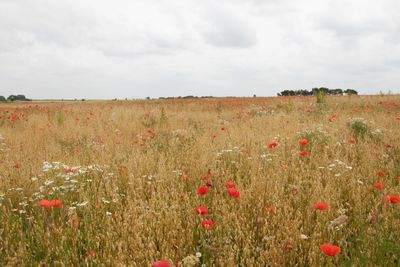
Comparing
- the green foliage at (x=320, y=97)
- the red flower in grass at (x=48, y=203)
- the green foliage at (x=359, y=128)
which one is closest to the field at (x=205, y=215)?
the red flower in grass at (x=48, y=203)

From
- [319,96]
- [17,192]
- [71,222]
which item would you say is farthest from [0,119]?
[319,96]

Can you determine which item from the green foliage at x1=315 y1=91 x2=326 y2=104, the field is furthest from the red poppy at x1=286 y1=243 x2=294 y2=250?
the green foliage at x1=315 y1=91 x2=326 y2=104

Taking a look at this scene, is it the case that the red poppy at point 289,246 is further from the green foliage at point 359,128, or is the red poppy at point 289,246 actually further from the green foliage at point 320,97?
the green foliage at point 320,97

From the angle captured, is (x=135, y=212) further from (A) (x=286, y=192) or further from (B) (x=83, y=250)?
(A) (x=286, y=192)

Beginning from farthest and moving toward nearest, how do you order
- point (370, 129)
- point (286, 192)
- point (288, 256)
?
point (370, 129) < point (286, 192) < point (288, 256)

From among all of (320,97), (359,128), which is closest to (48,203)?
(359,128)

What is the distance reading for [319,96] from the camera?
1313 centimetres

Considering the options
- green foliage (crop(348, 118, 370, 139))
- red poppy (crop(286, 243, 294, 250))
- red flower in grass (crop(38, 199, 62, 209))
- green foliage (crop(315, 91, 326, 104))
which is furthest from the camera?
green foliage (crop(315, 91, 326, 104))

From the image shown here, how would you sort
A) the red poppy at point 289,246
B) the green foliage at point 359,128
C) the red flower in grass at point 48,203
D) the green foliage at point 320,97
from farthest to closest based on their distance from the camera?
1. the green foliage at point 320,97
2. the green foliage at point 359,128
3. the red flower in grass at point 48,203
4. the red poppy at point 289,246

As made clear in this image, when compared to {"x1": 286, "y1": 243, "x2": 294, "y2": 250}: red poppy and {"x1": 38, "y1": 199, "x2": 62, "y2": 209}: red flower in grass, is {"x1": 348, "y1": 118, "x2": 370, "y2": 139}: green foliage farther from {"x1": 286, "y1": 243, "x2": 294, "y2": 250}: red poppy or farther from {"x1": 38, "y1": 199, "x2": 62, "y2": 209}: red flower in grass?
{"x1": 38, "y1": 199, "x2": 62, "y2": 209}: red flower in grass

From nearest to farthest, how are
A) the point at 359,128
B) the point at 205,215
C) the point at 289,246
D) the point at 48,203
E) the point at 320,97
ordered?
the point at 289,246 → the point at 48,203 → the point at 205,215 → the point at 359,128 → the point at 320,97

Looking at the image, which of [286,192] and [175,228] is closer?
[175,228]

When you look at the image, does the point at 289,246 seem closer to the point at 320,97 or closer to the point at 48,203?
the point at 48,203

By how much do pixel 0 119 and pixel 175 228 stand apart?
12328 millimetres
